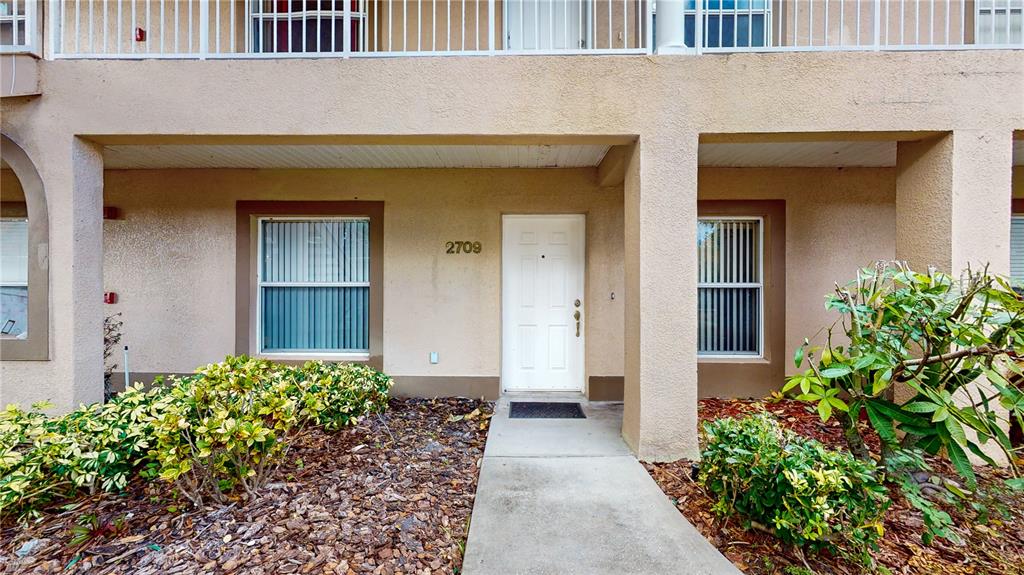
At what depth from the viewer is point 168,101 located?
3.70 metres

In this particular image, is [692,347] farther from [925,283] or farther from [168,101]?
[168,101]

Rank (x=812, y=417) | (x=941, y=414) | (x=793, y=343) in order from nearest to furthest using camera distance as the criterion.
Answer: (x=941, y=414), (x=812, y=417), (x=793, y=343)

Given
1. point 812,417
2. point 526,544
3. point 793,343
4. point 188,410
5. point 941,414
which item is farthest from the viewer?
point 793,343

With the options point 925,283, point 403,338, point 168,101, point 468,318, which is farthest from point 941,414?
point 168,101

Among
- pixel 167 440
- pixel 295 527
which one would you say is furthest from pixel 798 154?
pixel 167 440

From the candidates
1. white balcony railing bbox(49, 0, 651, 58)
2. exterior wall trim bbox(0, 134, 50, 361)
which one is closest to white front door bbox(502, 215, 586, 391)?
white balcony railing bbox(49, 0, 651, 58)

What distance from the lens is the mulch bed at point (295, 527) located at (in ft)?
8.05

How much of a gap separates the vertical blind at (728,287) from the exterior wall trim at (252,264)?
3.99 meters

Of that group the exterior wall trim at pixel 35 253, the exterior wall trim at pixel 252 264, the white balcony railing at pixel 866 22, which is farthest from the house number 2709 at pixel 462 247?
the exterior wall trim at pixel 35 253

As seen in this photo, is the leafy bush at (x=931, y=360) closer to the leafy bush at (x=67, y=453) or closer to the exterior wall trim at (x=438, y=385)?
the exterior wall trim at (x=438, y=385)

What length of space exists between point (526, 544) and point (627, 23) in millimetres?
5137

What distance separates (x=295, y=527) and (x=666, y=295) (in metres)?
3.08

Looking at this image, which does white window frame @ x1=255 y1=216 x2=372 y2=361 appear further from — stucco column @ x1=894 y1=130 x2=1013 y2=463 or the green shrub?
stucco column @ x1=894 y1=130 x2=1013 y2=463

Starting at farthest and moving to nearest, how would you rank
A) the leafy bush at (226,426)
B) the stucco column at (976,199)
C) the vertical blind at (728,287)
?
the vertical blind at (728,287), the stucco column at (976,199), the leafy bush at (226,426)
